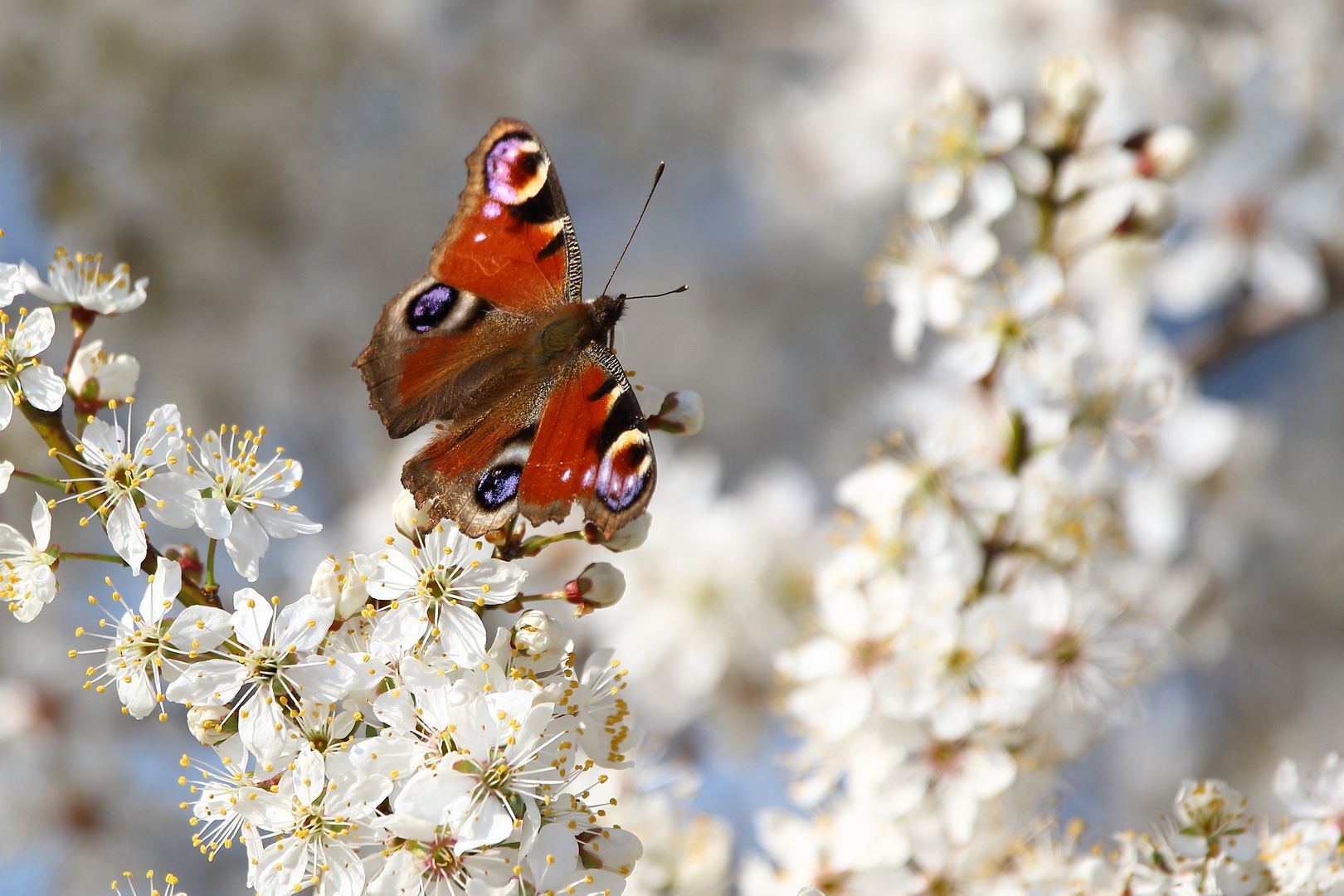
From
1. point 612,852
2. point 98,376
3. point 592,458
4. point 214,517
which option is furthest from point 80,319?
point 612,852

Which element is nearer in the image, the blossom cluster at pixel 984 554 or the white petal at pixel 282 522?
the white petal at pixel 282 522

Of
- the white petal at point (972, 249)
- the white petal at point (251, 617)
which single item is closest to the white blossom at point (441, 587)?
the white petal at point (251, 617)

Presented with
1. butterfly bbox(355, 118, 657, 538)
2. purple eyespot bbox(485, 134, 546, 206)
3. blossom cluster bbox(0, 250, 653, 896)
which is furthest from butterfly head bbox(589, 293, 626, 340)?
blossom cluster bbox(0, 250, 653, 896)

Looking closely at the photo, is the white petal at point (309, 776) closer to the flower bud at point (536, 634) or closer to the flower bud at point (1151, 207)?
the flower bud at point (536, 634)

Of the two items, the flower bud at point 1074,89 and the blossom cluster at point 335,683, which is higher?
the flower bud at point 1074,89

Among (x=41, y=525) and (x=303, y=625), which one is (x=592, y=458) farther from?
(x=41, y=525)

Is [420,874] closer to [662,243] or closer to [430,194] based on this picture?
[430,194]

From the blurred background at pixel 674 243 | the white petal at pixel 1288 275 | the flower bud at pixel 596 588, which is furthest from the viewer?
the blurred background at pixel 674 243

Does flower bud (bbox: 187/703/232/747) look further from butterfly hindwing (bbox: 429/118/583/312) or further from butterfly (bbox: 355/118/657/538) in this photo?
butterfly hindwing (bbox: 429/118/583/312)
